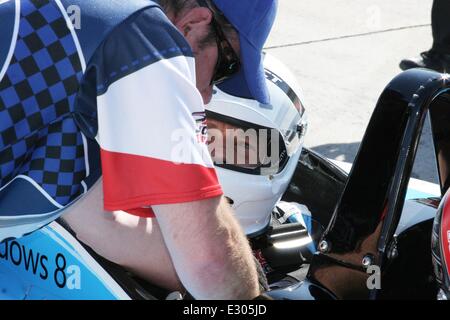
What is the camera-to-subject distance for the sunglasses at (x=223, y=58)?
Result: 5.30 ft

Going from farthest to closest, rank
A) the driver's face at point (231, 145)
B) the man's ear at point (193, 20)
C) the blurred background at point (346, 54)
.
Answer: the blurred background at point (346, 54) → the driver's face at point (231, 145) → the man's ear at point (193, 20)

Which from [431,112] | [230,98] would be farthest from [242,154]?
[431,112]

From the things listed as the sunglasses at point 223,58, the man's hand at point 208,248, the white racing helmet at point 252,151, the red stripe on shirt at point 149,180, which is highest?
the sunglasses at point 223,58

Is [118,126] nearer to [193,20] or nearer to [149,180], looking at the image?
[149,180]

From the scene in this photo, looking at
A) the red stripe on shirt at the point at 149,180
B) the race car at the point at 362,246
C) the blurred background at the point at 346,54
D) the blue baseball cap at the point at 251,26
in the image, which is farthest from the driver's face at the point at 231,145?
the blurred background at the point at 346,54

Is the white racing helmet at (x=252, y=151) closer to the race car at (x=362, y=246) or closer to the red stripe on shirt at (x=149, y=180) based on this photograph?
the race car at (x=362, y=246)

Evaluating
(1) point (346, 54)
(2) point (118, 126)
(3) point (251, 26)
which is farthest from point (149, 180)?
(1) point (346, 54)

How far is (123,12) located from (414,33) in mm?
5150

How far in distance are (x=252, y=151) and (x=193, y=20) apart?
3.30 feet

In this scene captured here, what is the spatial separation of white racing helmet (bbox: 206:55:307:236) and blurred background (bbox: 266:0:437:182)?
175cm

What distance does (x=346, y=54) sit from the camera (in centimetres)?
570

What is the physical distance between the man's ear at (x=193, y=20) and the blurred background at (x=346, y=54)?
109 inches

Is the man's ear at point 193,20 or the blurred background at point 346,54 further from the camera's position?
the blurred background at point 346,54

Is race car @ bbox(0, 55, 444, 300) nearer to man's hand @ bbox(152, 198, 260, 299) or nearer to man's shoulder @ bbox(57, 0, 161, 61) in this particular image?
man's hand @ bbox(152, 198, 260, 299)
